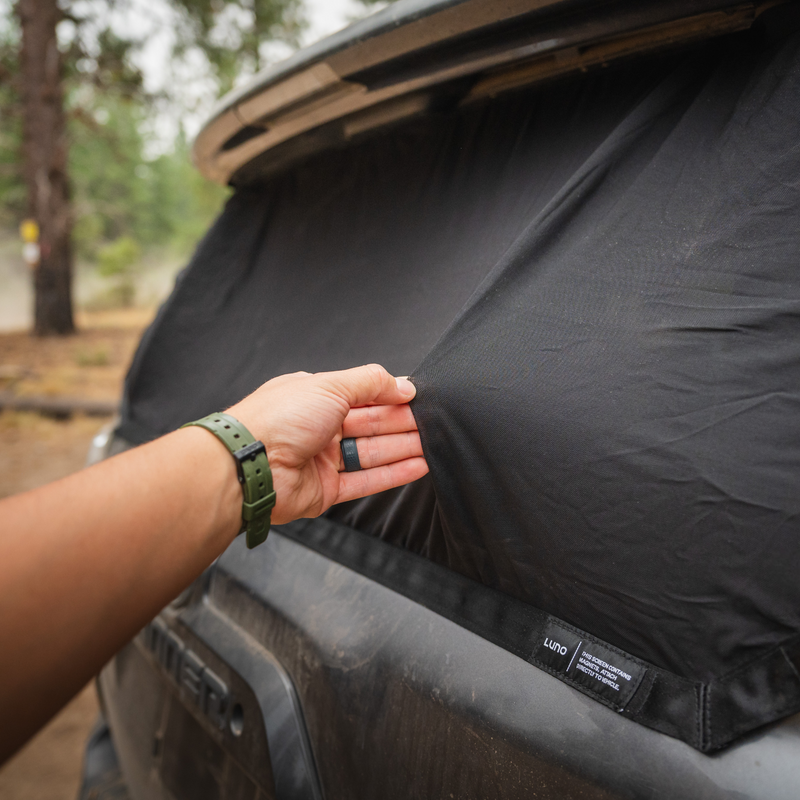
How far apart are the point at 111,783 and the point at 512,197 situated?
86.9 inches

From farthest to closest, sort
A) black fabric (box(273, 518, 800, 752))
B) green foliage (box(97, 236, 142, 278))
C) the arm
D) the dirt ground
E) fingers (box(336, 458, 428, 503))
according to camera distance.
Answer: green foliage (box(97, 236, 142, 278))
the dirt ground
fingers (box(336, 458, 428, 503))
the arm
black fabric (box(273, 518, 800, 752))

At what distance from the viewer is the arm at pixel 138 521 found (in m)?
0.83

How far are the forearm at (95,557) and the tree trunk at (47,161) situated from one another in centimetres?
1109

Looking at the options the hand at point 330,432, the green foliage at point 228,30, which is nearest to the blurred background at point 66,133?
the green foliage at point 228,30

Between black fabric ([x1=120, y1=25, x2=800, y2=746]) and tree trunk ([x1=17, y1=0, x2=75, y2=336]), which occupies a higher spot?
tree trunk ([x1=17, y1=0, x2=75, y2=336])

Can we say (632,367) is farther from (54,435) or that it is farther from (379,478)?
(54,435)

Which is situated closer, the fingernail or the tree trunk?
the fingernail

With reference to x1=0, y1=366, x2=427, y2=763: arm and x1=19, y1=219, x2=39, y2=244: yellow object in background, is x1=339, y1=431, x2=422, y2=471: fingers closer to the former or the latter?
x1=0, y1=366, x2=427, y2=763: arm

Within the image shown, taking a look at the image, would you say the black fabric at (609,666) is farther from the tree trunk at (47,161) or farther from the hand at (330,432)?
the tree trunk at (47,161)

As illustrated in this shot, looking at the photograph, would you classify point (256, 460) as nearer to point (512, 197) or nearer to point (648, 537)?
point (648, 537)

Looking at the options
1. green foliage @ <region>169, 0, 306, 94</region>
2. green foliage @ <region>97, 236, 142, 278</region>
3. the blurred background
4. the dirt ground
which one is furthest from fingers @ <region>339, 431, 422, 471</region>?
green foliage @ <region>97, 236, 142, 278</region>

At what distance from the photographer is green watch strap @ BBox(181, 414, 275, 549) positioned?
111cm

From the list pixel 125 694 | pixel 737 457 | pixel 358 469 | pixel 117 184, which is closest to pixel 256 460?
pixel 358 469

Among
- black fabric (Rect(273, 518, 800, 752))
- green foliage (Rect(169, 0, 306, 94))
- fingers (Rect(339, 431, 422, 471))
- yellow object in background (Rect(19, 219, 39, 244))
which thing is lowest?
black fabric (Rect(273, 518, 800, 752))
